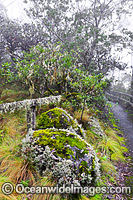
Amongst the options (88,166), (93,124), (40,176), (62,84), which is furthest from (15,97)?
(88,166)

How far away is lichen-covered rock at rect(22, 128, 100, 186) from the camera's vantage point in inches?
82.6

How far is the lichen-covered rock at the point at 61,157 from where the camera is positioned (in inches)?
82.6

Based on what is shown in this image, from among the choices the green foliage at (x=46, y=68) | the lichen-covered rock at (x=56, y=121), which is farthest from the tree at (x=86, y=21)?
the lichen-covered rock at (x=56, y=121)

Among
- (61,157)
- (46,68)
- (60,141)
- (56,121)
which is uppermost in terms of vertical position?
(46,68)

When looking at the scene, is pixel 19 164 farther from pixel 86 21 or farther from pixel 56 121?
pixel 86 21

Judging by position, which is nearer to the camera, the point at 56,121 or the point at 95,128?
the point at 56,121

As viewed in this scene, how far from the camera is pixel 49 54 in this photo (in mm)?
5566

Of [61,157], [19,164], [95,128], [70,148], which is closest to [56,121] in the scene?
[70,148]

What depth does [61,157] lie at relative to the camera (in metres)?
2.24

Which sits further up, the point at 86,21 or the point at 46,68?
the point at 86,21

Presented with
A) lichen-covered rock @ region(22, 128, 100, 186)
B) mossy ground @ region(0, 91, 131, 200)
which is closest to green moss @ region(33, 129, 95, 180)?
lichen-covered rock @ region(22, 128, 100, 186)

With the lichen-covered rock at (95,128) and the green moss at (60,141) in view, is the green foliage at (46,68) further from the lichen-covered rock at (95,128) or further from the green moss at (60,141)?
the green moss at (60,141)

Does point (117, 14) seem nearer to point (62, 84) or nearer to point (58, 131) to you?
point (62, 84)

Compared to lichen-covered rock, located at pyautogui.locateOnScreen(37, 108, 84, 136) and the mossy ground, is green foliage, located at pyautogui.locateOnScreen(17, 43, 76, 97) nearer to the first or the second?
the mossy ground
